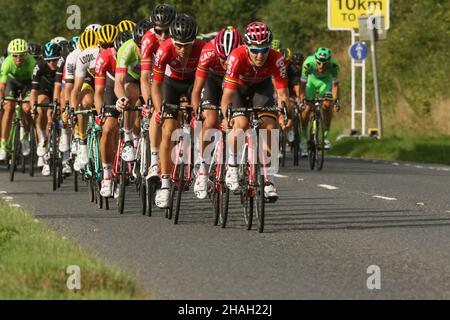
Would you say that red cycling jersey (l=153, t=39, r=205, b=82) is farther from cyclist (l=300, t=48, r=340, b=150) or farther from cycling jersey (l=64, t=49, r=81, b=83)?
cyclist (l=300, t=48, r=340, b=150)

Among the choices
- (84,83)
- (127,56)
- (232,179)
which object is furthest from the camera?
(84,83)

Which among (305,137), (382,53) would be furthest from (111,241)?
(382,53)

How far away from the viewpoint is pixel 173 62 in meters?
15.4

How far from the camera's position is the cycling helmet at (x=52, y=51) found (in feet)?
75.8

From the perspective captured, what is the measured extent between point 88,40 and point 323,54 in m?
7.06

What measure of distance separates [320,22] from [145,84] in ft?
133

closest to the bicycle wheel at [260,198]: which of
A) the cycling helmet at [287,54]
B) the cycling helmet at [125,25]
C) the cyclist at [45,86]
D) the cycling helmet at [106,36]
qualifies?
the cycling helmet at [106,36]

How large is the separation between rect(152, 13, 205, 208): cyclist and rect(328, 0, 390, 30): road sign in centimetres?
2334

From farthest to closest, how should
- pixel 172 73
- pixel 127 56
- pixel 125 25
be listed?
pixel 125 25 → pixel 127 56 → pixel 172 73

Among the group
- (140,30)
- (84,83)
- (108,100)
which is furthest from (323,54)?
(140,30)

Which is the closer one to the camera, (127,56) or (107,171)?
(127,56)

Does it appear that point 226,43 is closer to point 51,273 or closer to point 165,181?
point 165,181

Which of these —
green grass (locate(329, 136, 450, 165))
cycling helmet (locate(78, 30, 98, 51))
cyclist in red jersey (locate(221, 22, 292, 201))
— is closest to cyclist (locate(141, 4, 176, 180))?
cyclist in red jersey (locate(221, 22, 292, 201))

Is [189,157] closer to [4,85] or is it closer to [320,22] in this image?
[4,85]
